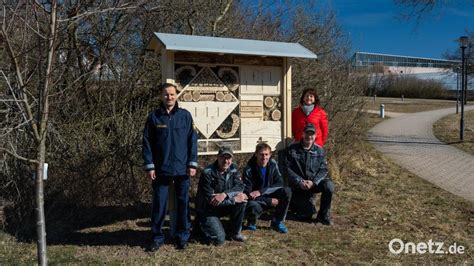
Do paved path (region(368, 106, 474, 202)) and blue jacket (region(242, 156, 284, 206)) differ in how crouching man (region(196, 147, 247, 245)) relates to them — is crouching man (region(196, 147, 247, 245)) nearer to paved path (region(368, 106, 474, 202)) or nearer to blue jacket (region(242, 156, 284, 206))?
blue jacket (region(242, 156, 284, 206))

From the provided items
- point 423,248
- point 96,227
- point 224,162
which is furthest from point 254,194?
→ point 96,227

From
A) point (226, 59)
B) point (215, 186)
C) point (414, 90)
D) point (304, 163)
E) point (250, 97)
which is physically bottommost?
point (215, 186)

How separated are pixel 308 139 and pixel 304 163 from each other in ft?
1.04

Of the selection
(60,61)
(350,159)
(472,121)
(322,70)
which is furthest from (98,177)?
(472,121)

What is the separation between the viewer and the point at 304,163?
5.82 metres

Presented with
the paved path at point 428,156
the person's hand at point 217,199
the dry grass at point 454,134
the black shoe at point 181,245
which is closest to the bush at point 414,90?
the dry grass at point 454,134

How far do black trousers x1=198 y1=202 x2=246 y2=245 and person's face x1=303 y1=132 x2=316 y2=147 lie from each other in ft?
4.22

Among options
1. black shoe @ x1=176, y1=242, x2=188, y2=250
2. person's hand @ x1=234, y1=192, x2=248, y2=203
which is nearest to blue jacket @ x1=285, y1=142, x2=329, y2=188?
person's hand @ x1=234, y1=192, x2=248, y2=203

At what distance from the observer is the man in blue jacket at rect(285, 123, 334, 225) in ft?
18.7

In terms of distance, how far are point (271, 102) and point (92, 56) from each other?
279cm

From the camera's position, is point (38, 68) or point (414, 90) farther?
point (414, 90)

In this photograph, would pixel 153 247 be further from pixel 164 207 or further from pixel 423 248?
pixel 423 248

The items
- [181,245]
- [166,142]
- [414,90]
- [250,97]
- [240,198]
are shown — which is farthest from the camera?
[414,90]

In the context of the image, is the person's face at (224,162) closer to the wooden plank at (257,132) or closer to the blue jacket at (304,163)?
the wooden plank at (257,132)
